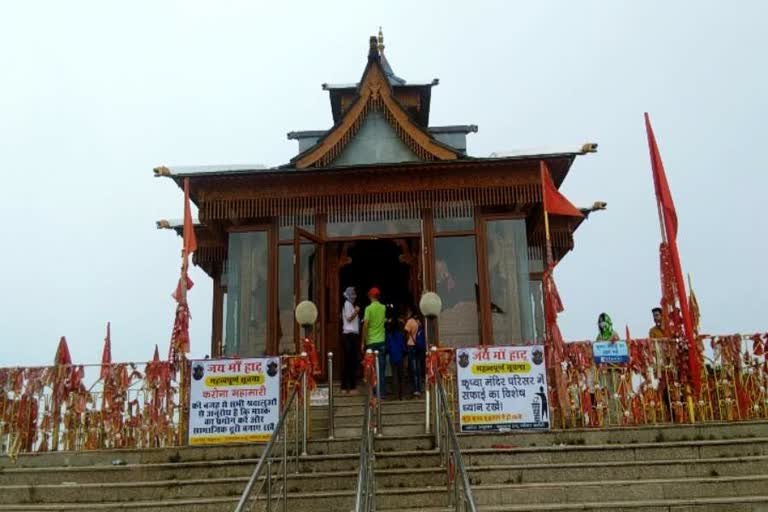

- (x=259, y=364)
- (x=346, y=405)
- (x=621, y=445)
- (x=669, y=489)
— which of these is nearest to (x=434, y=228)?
(x=346, y=405)

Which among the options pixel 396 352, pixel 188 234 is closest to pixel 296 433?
pixel 396 352

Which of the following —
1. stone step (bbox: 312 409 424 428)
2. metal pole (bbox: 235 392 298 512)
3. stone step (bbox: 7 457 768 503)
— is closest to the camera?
metal pole (bbox: 235 392 298 512)

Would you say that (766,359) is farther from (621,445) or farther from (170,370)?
(170,370)

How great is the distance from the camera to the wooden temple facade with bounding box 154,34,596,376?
1444 cm

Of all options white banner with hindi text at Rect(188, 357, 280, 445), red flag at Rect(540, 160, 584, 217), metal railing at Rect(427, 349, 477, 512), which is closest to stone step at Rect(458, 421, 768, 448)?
metal railing at Rect(427, 349, 477, 512)

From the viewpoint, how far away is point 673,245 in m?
12.1

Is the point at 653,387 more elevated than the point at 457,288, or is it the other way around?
the point at 457,288

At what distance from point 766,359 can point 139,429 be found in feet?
30.6

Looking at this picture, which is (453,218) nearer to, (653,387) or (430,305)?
(430,305)

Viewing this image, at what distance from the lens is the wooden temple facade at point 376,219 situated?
1444 cm

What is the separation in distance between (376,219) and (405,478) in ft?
21.9

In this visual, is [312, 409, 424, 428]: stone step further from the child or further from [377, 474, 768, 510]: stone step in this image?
[377, 474, 768, 510]: stone step

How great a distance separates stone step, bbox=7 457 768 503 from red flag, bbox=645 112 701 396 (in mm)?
2013

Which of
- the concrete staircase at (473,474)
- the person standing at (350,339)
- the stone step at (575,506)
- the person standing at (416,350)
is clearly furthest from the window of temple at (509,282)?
the stone step at (575,506)
